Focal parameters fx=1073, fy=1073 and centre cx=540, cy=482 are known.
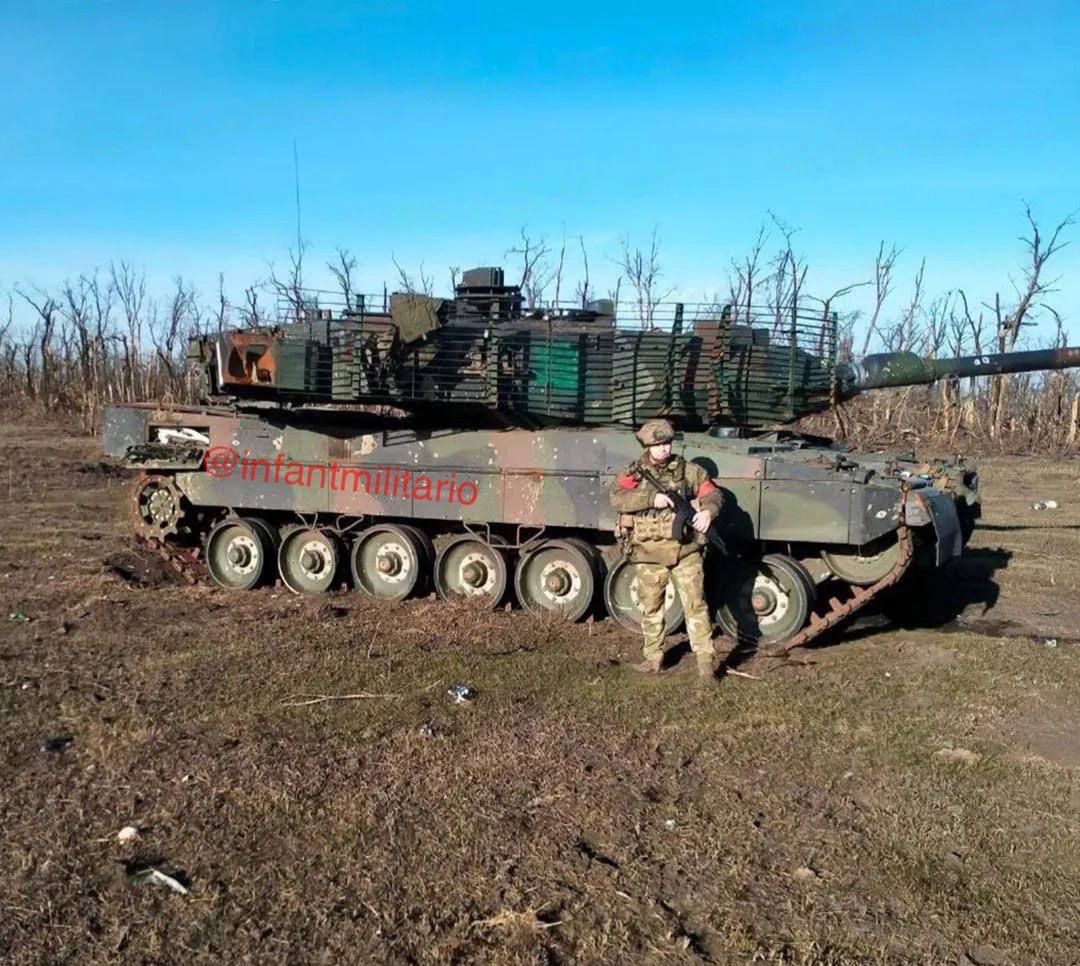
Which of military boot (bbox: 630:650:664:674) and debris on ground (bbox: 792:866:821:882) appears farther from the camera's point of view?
military boot (bbox: 630:650:664:674)

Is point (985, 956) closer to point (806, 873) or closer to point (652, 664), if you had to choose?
point (806, 873)

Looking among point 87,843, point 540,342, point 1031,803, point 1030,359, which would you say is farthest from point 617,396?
point 87,843

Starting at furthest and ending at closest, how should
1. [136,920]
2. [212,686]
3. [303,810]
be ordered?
[212,686], [303,810], [136,920]

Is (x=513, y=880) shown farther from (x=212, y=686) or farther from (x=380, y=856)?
(x=212, y=686)

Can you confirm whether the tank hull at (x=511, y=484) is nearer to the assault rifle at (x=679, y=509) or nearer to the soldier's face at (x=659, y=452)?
the soldier's face at (x=659, y=452)

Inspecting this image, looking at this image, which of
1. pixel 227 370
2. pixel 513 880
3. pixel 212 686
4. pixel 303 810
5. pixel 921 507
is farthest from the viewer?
pixel 227 370

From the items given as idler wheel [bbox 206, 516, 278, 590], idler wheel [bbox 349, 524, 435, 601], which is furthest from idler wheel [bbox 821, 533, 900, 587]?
idler wheel [bbox 206, 516, 278, 590]

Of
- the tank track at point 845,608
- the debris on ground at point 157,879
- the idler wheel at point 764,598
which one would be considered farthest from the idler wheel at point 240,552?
the debris on ground at point 157,879

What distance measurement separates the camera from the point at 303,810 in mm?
5086

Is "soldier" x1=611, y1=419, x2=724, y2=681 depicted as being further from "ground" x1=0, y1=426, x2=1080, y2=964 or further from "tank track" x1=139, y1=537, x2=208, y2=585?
"tank track" x1=139, y1=537, x2=208, y2=585

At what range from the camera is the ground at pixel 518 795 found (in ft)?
13.2

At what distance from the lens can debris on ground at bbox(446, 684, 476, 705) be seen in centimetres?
695

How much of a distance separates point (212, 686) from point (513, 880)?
135 inches

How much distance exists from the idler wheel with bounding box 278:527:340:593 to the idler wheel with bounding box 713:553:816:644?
12.9 feet
